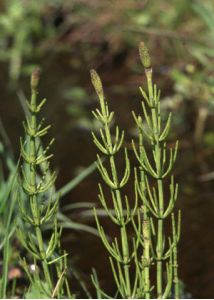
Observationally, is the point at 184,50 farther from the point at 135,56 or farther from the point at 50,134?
the point at 50,134

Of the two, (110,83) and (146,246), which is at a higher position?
(110,83)

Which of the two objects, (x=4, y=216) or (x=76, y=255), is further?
(x=76, y=255)

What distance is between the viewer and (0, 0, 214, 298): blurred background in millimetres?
2566

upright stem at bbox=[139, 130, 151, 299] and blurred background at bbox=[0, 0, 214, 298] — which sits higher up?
blurred background at bbox=[0, 0, 214, 298]

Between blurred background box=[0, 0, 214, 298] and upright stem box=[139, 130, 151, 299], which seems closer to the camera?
upright stem box=[139, 130, 151, 299]

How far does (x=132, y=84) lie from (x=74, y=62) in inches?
23.7

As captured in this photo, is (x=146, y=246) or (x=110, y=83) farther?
(x=110, y=83)

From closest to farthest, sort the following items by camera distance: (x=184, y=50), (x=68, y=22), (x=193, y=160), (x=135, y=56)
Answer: (x=193, y=160), (x=184, y=50), (x=135, y=56), (x=68, y=22)

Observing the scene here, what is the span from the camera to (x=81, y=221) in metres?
2.65

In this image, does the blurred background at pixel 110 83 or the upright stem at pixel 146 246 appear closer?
the upright stem at pixel 146 246

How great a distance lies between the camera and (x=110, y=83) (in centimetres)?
411

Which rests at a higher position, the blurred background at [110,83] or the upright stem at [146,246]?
the blurred background at [110,83]

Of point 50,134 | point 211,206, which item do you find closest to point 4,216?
point 211,206

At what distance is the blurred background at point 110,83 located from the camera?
101 inches
